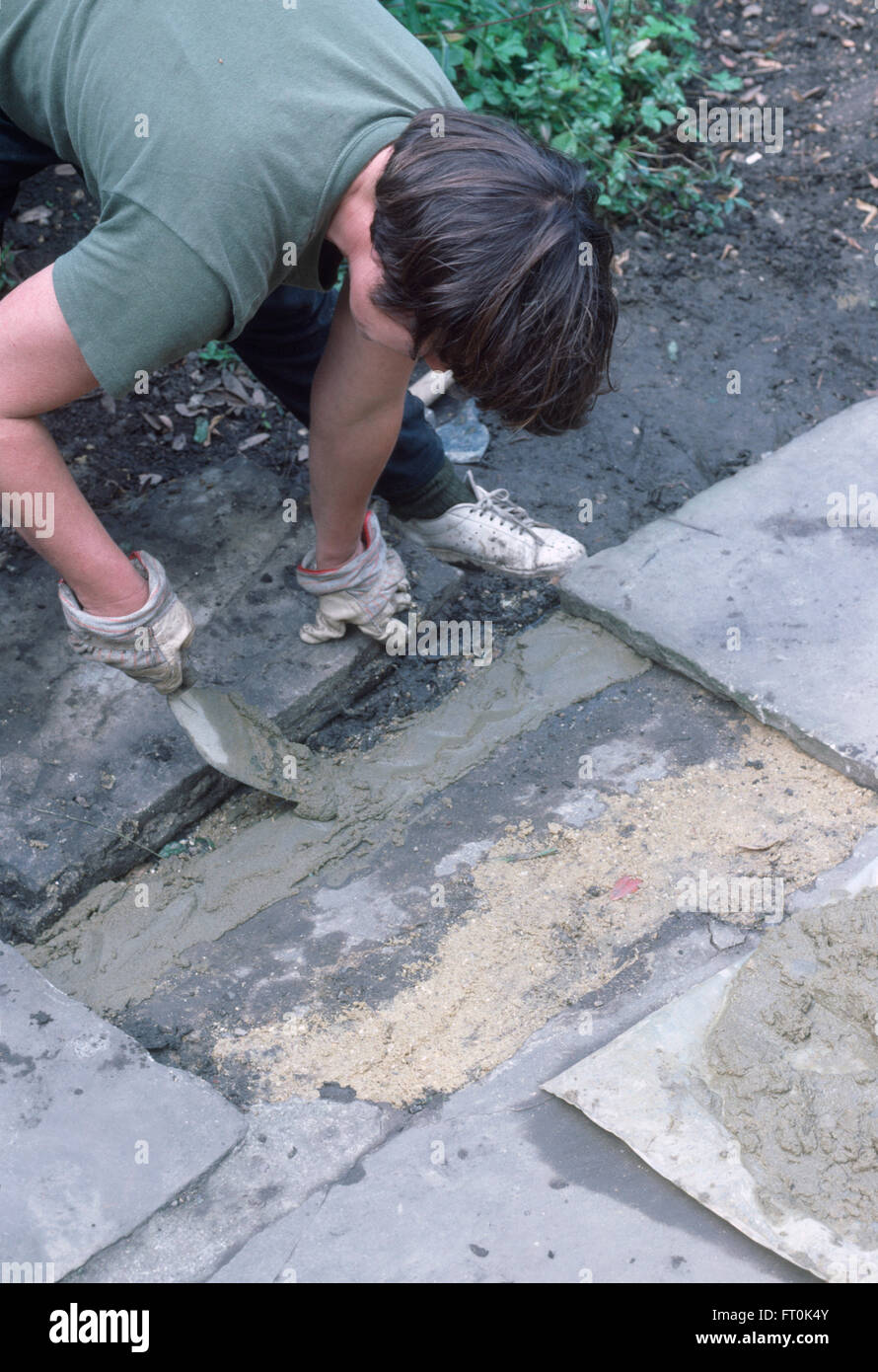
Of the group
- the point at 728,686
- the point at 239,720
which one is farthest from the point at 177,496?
the point at 728,686

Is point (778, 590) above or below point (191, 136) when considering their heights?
below

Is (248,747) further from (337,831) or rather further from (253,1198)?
(253,1198)

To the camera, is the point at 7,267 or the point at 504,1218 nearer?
→ the point at 504,1218

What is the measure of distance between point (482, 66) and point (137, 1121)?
10.7 feet

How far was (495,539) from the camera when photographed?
297 cm

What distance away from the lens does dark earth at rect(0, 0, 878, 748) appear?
3203mm

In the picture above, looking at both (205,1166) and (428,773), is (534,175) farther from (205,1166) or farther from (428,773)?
(205,1166)

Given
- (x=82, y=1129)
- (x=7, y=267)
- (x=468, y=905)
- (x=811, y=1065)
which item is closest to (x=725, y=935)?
(x=811, y=1065)

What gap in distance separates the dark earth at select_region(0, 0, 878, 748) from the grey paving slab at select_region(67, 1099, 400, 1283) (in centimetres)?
99

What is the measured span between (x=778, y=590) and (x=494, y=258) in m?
1.27

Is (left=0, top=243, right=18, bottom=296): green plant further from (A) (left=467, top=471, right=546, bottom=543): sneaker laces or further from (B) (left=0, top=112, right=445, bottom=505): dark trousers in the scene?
(A) (left=467, top=471, right=546, bottom=543): sneaker laces

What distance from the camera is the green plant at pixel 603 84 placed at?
370 cm

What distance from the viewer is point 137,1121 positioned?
184cm

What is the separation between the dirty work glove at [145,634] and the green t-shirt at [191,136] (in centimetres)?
50
